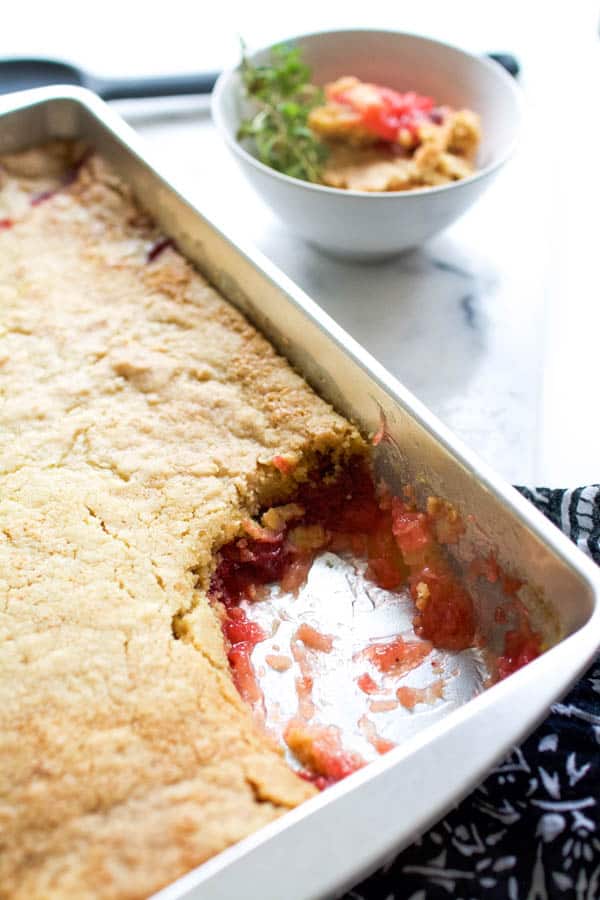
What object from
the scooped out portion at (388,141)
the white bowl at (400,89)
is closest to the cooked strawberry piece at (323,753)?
the white bowl at (400,89)

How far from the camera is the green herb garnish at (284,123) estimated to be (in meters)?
1.75

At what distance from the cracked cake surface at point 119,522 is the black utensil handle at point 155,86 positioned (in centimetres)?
49

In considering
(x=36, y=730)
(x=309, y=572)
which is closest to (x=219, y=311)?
(x=309, y=572)

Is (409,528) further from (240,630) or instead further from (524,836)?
(524,836)

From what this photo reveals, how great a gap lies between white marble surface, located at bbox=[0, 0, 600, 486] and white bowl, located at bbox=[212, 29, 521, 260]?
121mm

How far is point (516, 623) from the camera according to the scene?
120cm

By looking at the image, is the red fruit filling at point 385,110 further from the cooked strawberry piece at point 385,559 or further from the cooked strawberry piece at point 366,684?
the cooked strawberry piece at point 366,684

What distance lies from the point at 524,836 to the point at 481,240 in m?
1.34

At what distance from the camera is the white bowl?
1.64 metres

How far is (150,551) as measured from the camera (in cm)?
123

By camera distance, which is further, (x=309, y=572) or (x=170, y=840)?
(x=309, y=572)

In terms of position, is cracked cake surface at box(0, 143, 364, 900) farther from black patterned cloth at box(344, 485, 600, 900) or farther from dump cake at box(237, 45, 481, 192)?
dump cake at box(237, 45, 481, 192)

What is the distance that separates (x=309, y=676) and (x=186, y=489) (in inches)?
12.6

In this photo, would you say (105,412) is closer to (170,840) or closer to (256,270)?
(256,270)
